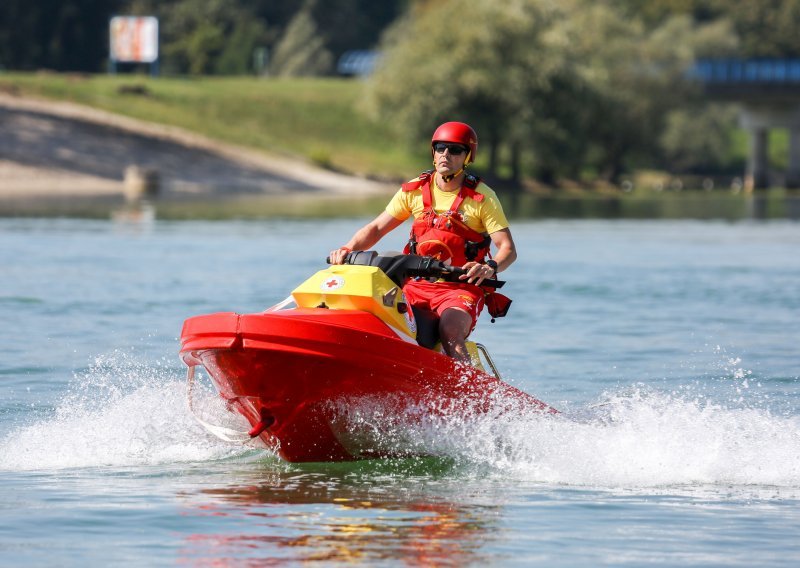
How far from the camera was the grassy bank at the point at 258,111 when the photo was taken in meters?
70.4

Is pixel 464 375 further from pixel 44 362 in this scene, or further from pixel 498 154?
pixel 498 154

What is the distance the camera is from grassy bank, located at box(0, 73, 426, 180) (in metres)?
70.4

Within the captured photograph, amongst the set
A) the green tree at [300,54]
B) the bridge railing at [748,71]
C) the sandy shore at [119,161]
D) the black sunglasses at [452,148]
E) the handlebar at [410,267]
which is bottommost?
the handlebar at [410,267]

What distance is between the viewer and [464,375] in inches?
360

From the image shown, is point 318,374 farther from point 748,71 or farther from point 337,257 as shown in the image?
point 748,71

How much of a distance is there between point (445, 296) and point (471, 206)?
55 centimetres

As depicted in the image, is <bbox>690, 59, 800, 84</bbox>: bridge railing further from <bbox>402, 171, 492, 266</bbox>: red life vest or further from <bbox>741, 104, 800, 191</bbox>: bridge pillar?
<bbox>402, 171, 492, 266</bbox>: red life vest

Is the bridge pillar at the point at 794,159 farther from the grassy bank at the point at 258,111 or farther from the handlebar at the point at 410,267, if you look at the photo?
the handlebar at the point at 410,267

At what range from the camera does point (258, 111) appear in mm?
77875

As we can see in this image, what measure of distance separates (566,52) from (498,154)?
639 centimetres

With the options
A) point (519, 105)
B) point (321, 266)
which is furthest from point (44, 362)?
point (519, 105)

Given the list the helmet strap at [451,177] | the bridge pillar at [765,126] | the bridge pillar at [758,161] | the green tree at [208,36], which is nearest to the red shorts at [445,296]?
the helmet strap at [451,177]

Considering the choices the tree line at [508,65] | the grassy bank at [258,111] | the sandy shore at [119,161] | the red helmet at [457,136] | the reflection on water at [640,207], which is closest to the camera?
the red helmet at [457,136]

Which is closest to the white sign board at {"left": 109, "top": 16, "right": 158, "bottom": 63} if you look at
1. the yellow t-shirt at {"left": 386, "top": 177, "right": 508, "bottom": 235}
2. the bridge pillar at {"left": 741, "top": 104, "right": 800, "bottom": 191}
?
the bridge pillar at {"left": 741, "top": 104, "right": 800, "bottom": 191}
